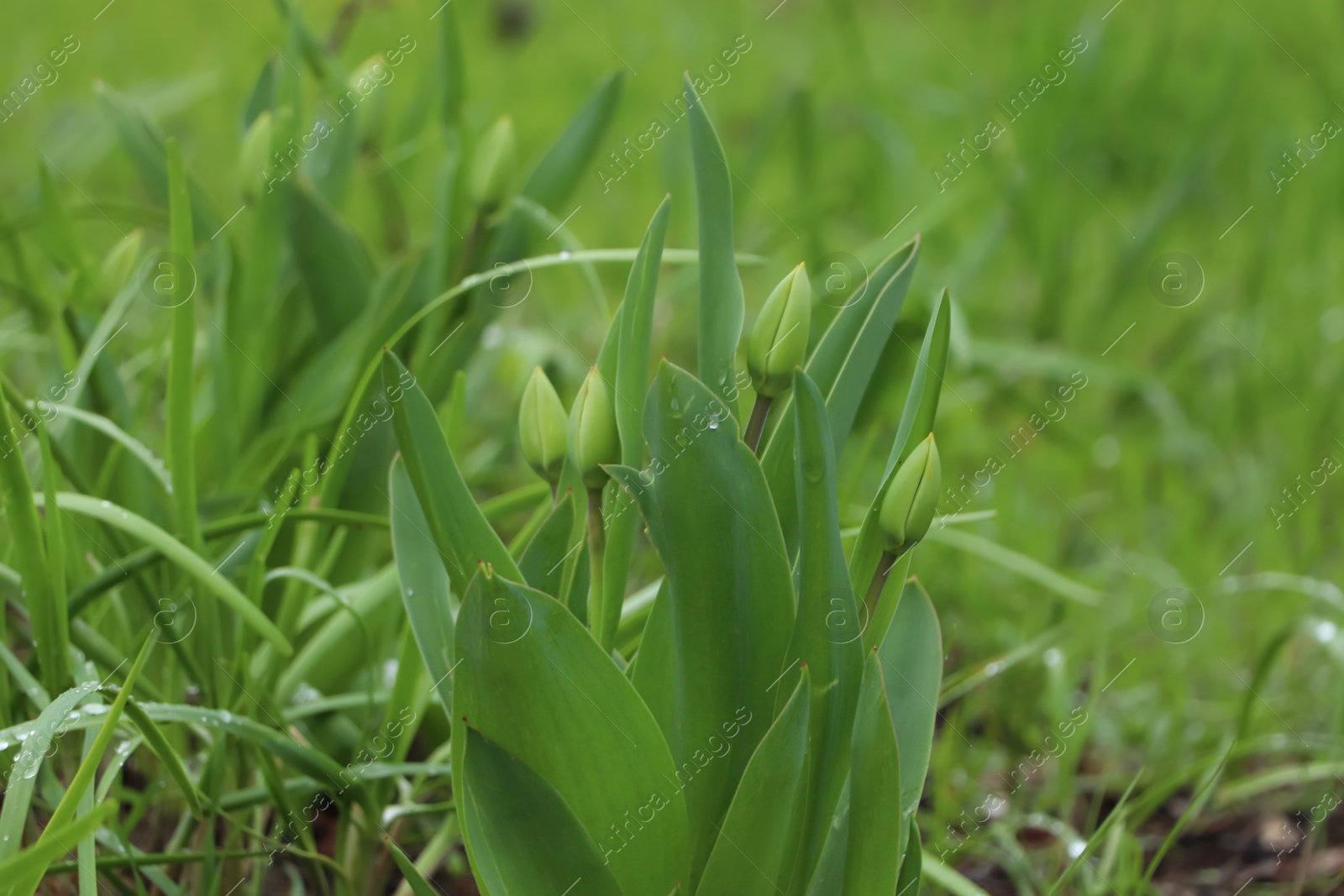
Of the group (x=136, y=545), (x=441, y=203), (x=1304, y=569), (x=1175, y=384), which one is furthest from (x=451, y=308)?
(x=1175, y=384)

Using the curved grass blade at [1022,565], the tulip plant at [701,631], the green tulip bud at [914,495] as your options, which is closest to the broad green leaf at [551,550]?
the tulip plant at [701,631]

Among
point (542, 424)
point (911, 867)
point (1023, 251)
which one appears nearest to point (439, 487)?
point (542, 424)

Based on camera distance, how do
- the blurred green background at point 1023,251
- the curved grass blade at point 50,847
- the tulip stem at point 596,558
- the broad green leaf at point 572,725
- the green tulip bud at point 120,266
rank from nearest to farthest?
the curved grass blade at point 50,847
the broad green leaf at point 572,725
the tulip stem at point 596,558
the green tulip bud at point 120,266
the blurred green background at point 1023,251

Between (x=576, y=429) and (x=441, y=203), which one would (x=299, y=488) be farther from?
(x=576, y=429)

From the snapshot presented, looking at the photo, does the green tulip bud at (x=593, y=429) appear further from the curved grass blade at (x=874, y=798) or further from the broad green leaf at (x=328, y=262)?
the broad green leaf at (x=328, y=262)

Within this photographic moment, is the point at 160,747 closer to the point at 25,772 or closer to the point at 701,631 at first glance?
the point at 25,772
